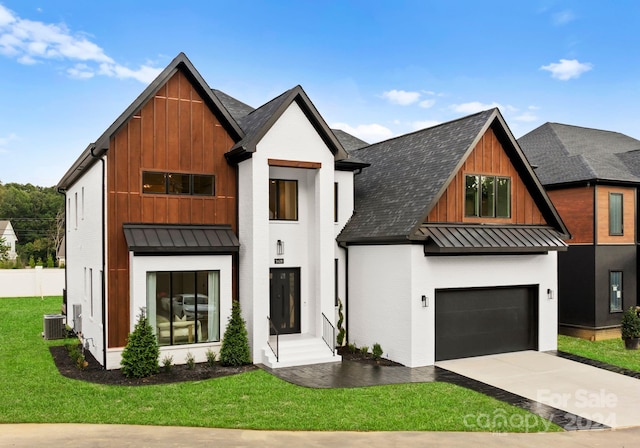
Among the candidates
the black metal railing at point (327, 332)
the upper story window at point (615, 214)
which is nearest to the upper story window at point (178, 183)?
the black metal railing at point (327, 332)

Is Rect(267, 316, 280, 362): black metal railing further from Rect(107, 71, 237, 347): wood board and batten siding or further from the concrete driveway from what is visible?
the concrete driveway

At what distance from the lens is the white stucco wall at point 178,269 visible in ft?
43.0

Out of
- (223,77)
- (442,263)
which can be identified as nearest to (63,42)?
(223,77)

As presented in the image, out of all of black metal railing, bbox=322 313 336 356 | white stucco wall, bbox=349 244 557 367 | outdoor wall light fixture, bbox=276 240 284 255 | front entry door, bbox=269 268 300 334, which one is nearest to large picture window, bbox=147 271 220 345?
front entry door, bbox=269 268 300 334

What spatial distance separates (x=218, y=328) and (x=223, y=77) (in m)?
16.3

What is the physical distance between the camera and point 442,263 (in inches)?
567

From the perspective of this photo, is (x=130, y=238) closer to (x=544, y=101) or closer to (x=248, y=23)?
(x=248, y=23)

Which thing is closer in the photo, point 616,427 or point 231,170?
point 616,427

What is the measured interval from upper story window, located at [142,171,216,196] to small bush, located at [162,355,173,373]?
448 cm

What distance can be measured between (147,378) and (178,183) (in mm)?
5269

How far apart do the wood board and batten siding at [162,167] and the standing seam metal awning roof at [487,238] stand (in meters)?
5.79

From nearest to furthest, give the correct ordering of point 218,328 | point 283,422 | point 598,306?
point 283,422
point 218,328
point 598,306

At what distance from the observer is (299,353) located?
14156 mm

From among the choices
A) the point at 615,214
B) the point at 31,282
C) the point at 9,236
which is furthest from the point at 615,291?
the point at 9,236
